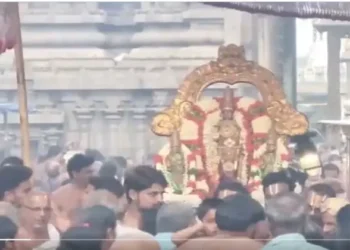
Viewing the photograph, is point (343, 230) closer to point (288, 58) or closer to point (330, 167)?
point (330, 167)

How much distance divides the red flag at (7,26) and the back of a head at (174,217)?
0.72 m

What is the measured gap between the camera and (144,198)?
A: 372 centimetres

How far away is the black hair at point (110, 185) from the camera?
12.1 feet

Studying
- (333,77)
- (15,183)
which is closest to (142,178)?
(15,183)

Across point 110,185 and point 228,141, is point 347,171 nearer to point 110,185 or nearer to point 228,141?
point 228,141

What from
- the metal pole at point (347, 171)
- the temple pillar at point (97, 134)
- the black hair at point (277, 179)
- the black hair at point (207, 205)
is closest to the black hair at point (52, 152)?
the temple pillar at point (97, 134)

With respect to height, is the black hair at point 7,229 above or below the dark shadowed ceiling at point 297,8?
below

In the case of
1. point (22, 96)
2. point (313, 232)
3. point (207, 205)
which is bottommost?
point (313, 232)

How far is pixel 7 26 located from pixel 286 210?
1080 millimetres

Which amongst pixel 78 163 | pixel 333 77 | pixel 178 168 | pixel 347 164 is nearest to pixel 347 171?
pixel 347 164

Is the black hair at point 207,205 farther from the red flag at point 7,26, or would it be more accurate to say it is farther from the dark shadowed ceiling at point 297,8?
the red flag at point 7,26

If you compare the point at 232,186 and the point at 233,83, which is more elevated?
the point at 233,83

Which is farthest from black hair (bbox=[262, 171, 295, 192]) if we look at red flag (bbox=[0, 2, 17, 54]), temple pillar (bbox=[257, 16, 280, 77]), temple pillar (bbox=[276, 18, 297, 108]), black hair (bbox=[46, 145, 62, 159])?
red flag (bbox=[0, 2, 17, 54])

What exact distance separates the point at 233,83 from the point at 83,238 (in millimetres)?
701
